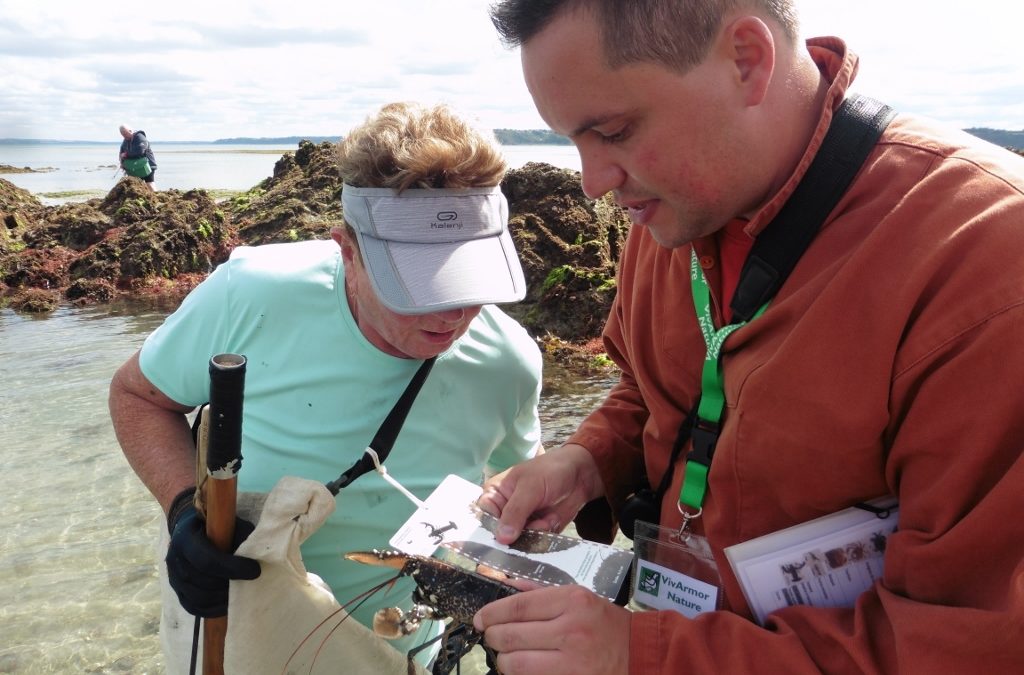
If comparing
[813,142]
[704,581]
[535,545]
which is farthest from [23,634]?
[813,142]

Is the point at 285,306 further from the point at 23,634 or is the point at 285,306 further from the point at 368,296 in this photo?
the point at 23,634

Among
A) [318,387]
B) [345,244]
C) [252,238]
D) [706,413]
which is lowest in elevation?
[252,238]

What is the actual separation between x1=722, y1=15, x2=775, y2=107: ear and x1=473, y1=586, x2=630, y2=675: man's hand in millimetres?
1187

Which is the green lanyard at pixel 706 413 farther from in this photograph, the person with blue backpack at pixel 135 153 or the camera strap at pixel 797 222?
the person with blue backpack at pixel 135 153

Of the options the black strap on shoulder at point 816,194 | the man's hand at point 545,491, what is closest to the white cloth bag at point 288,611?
the man's hand at point 545,491

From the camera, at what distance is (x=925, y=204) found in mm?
1591

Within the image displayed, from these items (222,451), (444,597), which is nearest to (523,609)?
(444,597)

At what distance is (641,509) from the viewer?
91.9 inches

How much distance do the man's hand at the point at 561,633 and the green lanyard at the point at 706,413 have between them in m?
0.38

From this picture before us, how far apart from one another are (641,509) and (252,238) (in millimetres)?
13890

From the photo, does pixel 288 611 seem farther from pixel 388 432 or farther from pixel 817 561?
pixel 817 561

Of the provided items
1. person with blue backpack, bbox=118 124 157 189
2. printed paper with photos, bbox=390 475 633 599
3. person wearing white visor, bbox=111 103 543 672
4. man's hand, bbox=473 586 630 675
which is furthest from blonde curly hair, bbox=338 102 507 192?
person with blue backpack, bbox=118 124 157 189

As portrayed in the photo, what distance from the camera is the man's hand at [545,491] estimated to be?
241cm

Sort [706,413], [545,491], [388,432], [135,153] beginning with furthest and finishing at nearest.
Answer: [135,153]
[388,432]
[545,491]
[706,413]
